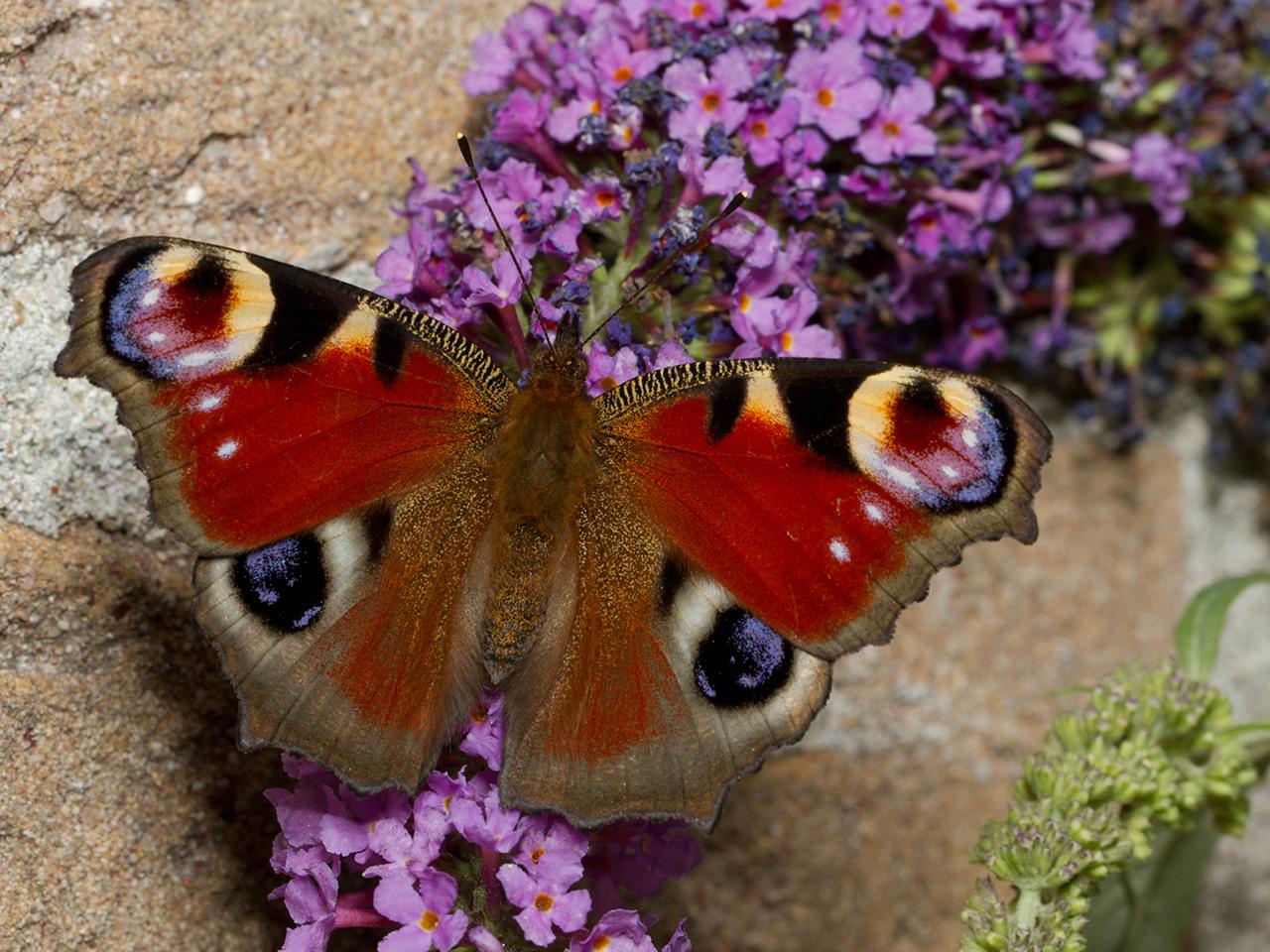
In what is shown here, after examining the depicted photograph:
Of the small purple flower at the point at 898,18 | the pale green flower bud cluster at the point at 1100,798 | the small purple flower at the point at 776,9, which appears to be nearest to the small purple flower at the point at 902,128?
the small purple flower at the point at 898,18

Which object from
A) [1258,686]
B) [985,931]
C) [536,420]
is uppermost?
[536,420]

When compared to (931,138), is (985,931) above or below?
below

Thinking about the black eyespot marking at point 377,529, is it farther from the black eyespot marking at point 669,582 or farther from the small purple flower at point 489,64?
the small purple flower at point 489,64

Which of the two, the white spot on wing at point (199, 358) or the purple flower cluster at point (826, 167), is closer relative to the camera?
the white spot on wing at point (199, 358)

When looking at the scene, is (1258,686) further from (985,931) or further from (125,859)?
(125,859)

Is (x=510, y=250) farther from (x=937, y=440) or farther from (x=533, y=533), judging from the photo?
(x=937, y=440)

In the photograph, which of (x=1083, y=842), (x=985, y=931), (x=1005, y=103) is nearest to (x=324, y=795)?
(x=985, y=931)
